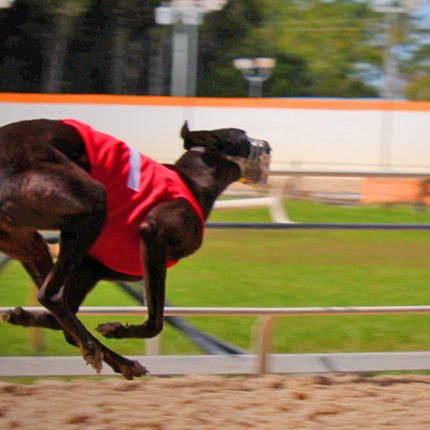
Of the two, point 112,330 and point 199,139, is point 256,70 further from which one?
point 112,330

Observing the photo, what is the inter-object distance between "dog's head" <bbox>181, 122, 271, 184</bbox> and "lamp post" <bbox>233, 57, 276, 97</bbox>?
4.02m

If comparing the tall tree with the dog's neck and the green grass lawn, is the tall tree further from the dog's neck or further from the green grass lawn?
the dog's neck

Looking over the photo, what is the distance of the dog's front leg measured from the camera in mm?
2893

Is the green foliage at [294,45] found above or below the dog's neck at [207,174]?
below

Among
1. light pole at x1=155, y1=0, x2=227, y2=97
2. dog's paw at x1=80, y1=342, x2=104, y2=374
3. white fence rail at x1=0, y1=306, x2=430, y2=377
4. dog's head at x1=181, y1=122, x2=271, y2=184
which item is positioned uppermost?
dog's head at x1=181, y1=122, x2=271, y2=184

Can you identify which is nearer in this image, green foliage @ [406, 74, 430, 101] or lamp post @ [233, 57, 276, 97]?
lamp post @ [233, 57, 276, 97]

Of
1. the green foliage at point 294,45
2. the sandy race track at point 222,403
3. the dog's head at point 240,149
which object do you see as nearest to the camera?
the dog's head at point 240,149

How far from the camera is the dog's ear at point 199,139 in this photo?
10.1 feet

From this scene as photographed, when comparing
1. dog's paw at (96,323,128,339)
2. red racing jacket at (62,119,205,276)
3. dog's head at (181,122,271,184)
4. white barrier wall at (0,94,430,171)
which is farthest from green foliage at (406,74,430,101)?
dog's paw at (96,323,128,339)

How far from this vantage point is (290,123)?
294 inches

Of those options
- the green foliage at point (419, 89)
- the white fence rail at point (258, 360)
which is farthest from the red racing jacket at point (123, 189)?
the green foliage at point (419, 89)

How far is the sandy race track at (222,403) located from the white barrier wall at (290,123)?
2.81 m

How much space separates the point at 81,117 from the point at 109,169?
4.32 m

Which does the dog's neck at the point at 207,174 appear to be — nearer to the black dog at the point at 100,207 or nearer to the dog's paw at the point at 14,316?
the black dog at the point at 100,207
